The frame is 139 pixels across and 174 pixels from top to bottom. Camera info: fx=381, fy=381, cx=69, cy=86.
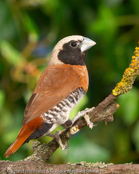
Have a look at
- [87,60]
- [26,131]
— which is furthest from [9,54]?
A: [26,131]

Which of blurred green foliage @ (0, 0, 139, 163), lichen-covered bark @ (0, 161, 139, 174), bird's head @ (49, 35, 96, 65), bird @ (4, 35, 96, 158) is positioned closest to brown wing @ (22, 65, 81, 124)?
bird @ (4, 35, 96, 158)

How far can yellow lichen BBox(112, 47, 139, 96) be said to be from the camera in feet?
6.35

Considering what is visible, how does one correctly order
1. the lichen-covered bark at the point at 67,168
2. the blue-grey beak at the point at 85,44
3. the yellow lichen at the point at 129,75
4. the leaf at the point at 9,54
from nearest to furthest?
the yellow lichen at the point at 129,75 < the lichen-covered bark at the point at 67,168 < the blue-grey beak at the point at 85,44 < the leaf at the point at 9,54

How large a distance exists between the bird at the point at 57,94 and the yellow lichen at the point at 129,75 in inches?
15.8

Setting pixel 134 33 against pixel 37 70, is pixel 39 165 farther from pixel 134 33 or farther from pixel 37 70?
pixel 134 33

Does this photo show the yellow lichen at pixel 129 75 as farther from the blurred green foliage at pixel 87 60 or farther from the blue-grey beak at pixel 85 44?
the blurred green foliage at pixel 87 60

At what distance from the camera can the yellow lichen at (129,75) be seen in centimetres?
194

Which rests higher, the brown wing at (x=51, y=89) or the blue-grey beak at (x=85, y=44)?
the blue-grey beak at (x=85, y=44)

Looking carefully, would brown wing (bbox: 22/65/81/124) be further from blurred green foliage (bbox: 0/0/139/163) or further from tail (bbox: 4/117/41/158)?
blurred green foliage (bbox: 0/0/139/163)

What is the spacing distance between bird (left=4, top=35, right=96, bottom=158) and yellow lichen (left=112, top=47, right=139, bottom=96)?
40cm

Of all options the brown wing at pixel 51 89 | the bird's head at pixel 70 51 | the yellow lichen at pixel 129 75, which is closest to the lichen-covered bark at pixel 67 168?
the brown wing at pixel 51 89

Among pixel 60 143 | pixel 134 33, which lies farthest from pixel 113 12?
pixel 60 143

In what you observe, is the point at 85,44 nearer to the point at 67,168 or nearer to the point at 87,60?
the point at 67,168

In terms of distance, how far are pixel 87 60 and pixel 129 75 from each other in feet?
7.00
